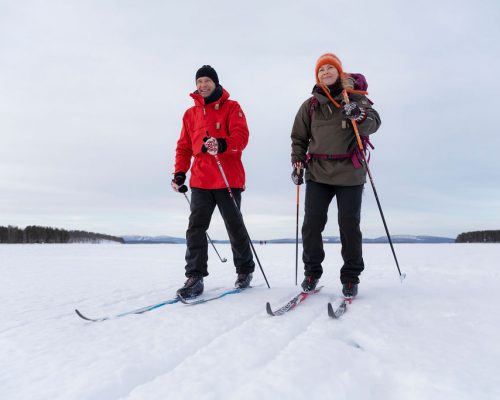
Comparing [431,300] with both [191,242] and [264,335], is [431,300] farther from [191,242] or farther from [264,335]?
[191,242]

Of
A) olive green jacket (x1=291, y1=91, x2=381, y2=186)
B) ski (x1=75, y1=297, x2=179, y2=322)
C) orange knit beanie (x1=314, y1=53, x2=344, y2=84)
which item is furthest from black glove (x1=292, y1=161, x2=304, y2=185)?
ski (x1=75, y1=297, x2=179, y2=322)

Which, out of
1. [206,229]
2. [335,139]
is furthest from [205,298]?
[335,139]

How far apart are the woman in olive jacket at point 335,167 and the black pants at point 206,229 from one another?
0.78 meters

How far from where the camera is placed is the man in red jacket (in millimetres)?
3963

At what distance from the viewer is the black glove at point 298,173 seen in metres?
3.84

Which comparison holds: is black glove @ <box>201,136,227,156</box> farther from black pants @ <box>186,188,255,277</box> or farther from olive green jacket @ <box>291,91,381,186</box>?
olive green jacket @ <box>291,91,381,186</box>

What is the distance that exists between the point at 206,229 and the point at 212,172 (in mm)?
602

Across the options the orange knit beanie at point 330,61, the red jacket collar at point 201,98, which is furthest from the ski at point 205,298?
the orange knit beanie at point 330,61

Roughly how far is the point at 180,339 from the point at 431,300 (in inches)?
85.1

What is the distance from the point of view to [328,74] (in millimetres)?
3637

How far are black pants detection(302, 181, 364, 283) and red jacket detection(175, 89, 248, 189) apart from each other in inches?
33.7

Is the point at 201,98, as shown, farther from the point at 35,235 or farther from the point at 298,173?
the point at 35,235

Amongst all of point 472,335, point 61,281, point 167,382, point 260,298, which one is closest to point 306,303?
point 260,298

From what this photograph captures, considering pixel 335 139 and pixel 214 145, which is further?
pixel 214 145
